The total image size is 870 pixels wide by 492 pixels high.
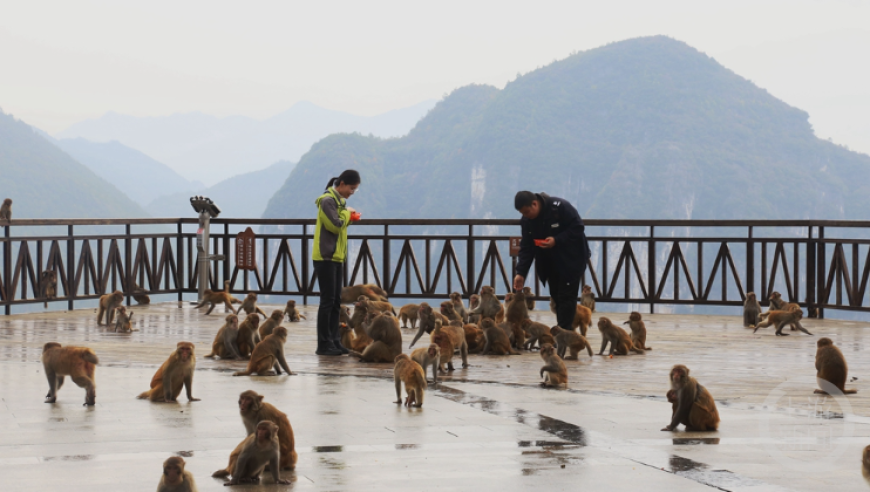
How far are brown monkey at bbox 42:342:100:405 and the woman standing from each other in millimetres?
3172

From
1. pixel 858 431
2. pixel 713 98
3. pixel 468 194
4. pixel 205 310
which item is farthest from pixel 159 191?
pixel 858 431

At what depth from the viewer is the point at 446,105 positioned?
118m

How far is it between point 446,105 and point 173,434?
372 ft

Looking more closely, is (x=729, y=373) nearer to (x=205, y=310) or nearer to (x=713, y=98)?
(x=205, y=310)

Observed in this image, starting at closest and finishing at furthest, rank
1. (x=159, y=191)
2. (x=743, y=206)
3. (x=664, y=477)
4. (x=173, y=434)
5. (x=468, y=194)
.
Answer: (x=664, y=477) → (x=173, y=434) → (x=743, y=206) → (x=468, y=194) → (x=159, y=191)

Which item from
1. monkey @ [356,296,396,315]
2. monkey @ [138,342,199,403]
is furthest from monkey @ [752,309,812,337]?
monkey @ [138,342,199,403]

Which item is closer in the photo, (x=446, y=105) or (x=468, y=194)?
(x=468, y=194)

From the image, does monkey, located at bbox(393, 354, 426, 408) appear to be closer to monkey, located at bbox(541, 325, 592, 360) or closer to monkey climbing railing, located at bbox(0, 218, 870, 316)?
monkey, located at bbox(541, 325, 592, 360)

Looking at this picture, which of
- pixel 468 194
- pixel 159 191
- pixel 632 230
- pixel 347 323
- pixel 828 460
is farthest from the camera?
pixel 159 191

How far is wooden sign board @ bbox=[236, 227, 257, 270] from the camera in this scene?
1630 centimetres

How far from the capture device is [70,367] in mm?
6906

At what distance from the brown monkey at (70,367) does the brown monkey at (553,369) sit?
3.28 metres

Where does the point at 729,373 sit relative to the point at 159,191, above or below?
below

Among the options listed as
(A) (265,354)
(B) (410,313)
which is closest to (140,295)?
(B) (410,313)
